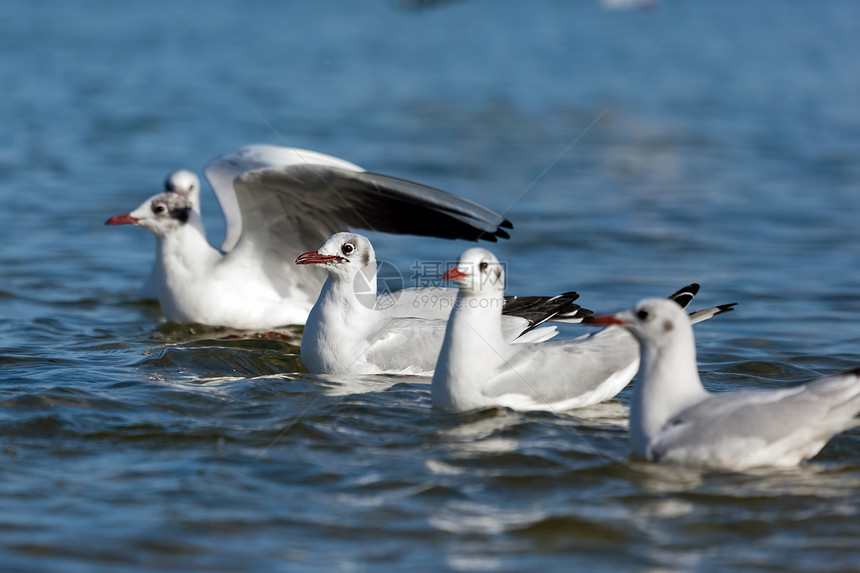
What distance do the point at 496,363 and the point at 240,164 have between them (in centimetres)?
355

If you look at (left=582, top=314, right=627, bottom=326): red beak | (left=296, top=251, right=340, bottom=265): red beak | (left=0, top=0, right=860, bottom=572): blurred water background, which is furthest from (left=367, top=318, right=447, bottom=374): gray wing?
(left=582, top=314, right=627, bottom=326): red beak

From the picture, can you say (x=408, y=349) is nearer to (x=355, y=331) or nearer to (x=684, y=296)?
(x=355, y=331)

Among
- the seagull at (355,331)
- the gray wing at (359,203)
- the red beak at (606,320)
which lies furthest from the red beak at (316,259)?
the red beak at (606,320)

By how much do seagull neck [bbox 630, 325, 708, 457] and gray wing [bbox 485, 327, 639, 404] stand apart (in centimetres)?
85

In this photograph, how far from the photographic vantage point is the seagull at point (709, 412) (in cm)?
533

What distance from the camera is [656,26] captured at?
34.0 meters

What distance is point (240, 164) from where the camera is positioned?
8.88m

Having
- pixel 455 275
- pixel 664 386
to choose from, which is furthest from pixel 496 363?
pixel 664 386

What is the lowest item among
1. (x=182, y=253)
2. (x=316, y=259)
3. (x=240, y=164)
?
(x=316, y=259)

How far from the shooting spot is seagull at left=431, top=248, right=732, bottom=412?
612 centimetres

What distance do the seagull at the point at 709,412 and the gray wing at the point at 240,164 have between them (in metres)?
3.24

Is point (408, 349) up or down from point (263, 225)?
down

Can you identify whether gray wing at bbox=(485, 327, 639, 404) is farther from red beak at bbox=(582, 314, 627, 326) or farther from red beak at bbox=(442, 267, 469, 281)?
red beak at bbox=(582, 314, 627, 326)

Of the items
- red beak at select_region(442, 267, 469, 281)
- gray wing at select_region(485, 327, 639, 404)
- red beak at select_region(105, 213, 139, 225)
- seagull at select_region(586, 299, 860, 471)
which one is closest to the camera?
seagull at select_region(586, 299, 860, 471)
